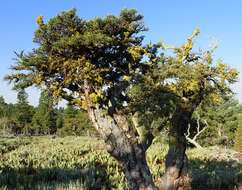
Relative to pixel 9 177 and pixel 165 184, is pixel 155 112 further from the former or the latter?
pixel 9 177

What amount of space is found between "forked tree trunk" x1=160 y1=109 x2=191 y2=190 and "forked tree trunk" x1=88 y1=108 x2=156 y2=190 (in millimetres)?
531

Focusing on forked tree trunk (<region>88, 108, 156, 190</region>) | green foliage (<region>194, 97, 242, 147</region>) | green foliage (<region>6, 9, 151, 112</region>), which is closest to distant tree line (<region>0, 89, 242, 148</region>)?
green foliage (<region>194, 97, 242, 147</region>)

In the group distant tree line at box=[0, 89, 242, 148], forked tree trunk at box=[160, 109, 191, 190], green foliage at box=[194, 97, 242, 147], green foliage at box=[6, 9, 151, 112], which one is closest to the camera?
forked tree trunk at box=[160, 109, 191, 190]

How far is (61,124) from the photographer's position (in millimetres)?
76562

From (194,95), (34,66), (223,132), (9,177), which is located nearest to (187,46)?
(194,95)

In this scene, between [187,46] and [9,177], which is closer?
[187,46]

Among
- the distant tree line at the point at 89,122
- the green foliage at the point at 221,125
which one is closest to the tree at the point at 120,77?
the distant tree line at the point at 89,122

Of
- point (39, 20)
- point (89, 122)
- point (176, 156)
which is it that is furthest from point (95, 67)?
Result: point (89, 122)

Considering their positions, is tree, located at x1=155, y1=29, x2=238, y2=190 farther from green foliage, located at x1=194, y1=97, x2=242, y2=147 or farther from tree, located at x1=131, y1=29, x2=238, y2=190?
green foliage, located at x1=194, y1=97, x2=242, y2=147

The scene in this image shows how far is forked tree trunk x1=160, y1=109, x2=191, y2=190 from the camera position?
5926 mm

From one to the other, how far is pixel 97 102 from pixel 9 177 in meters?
4.57

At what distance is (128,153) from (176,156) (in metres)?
1.50

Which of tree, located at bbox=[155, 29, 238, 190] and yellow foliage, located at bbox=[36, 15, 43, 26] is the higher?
yellow foliage, located at bbox=[36, 15, 43, 26]

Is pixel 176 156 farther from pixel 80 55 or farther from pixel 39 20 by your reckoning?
pixel 39 20
